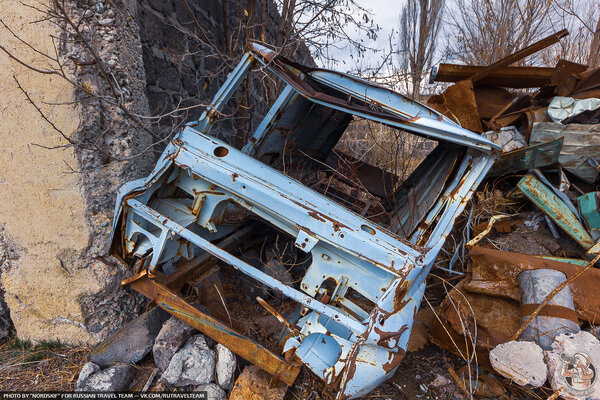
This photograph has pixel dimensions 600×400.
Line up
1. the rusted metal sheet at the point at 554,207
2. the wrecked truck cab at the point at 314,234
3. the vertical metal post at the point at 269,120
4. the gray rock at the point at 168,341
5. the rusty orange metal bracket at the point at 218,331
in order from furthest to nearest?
the rusted metal sheet at the point at 554,207 < the vertical metal post at the point at 269,120 < the gray rock at the point at 168,341 < the rusty orange metal bracket at the point at 218,331 < the wrecked truck cab at the point at 314,234

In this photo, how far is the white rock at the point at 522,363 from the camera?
6.82ft

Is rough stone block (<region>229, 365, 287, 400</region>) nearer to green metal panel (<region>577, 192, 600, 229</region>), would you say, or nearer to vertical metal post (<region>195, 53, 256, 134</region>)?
vertical metal post (<region>195, 53, 256, 134</region>)

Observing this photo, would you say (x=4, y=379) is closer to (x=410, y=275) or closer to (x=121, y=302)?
(x=121, y=302)

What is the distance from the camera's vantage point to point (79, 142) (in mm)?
2287

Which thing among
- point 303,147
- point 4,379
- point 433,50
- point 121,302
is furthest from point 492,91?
Answer: point 433,50

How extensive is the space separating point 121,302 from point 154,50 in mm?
2083

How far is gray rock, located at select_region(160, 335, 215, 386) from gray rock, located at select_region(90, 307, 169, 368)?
30 cm

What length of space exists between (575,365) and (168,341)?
2.54 m

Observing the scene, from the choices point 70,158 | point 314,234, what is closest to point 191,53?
point 70,158

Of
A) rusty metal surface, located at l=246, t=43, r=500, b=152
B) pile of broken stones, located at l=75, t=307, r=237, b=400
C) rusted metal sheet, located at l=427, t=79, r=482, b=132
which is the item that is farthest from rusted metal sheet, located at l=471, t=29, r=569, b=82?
pile of broken stones, located at l=75, t=307, r=237, b=400

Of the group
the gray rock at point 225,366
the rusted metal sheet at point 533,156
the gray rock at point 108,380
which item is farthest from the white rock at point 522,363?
the gray rock at point 108,380

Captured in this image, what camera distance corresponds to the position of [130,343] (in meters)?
2.31

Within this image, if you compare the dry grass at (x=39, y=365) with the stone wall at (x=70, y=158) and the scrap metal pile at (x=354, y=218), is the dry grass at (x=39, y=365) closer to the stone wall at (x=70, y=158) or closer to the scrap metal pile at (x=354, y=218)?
the stone wall at (x=70, y=158)

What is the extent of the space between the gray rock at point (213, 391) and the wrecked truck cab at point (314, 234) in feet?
0.98
